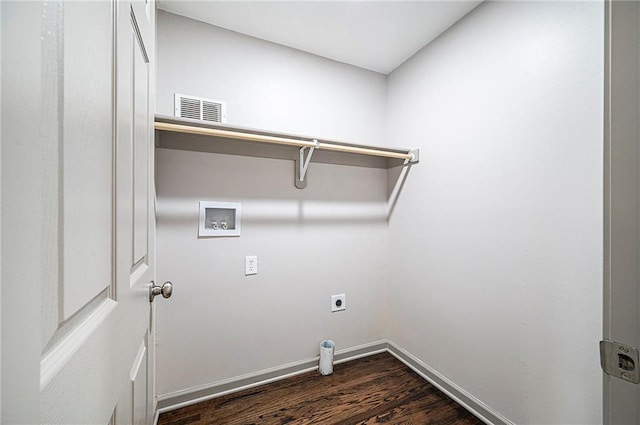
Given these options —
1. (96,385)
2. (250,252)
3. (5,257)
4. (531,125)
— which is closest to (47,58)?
(5,257)

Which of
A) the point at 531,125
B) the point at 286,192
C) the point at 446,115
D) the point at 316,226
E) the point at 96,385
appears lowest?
the point at 96,385

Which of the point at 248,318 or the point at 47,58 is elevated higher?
the point at 47,58

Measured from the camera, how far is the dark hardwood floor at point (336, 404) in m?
1.46

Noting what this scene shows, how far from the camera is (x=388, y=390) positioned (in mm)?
1698

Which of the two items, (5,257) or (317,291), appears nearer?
(5,257)

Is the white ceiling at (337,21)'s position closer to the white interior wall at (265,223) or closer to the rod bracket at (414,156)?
the white interior wall at (265,223)

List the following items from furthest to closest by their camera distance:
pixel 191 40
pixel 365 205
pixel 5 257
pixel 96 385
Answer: pixel 365 205 < pixel 191 40 < pixel 96 385 < pixel 5 257

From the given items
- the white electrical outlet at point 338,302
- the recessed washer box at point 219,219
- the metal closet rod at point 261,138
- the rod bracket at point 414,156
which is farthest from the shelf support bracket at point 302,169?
the white electrical outlet at point 338,302

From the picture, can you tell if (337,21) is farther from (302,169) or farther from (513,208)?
(513,208)

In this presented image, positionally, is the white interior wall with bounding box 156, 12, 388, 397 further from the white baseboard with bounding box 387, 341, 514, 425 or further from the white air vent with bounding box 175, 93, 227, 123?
the white baseboard with bounding box 387, 341, 514, 425

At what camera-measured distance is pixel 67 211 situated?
0.33 metres

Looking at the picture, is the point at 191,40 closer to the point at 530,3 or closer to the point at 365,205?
the point at 365,205

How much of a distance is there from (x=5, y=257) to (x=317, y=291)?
1.84m

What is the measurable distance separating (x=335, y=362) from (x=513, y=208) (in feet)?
5.16
